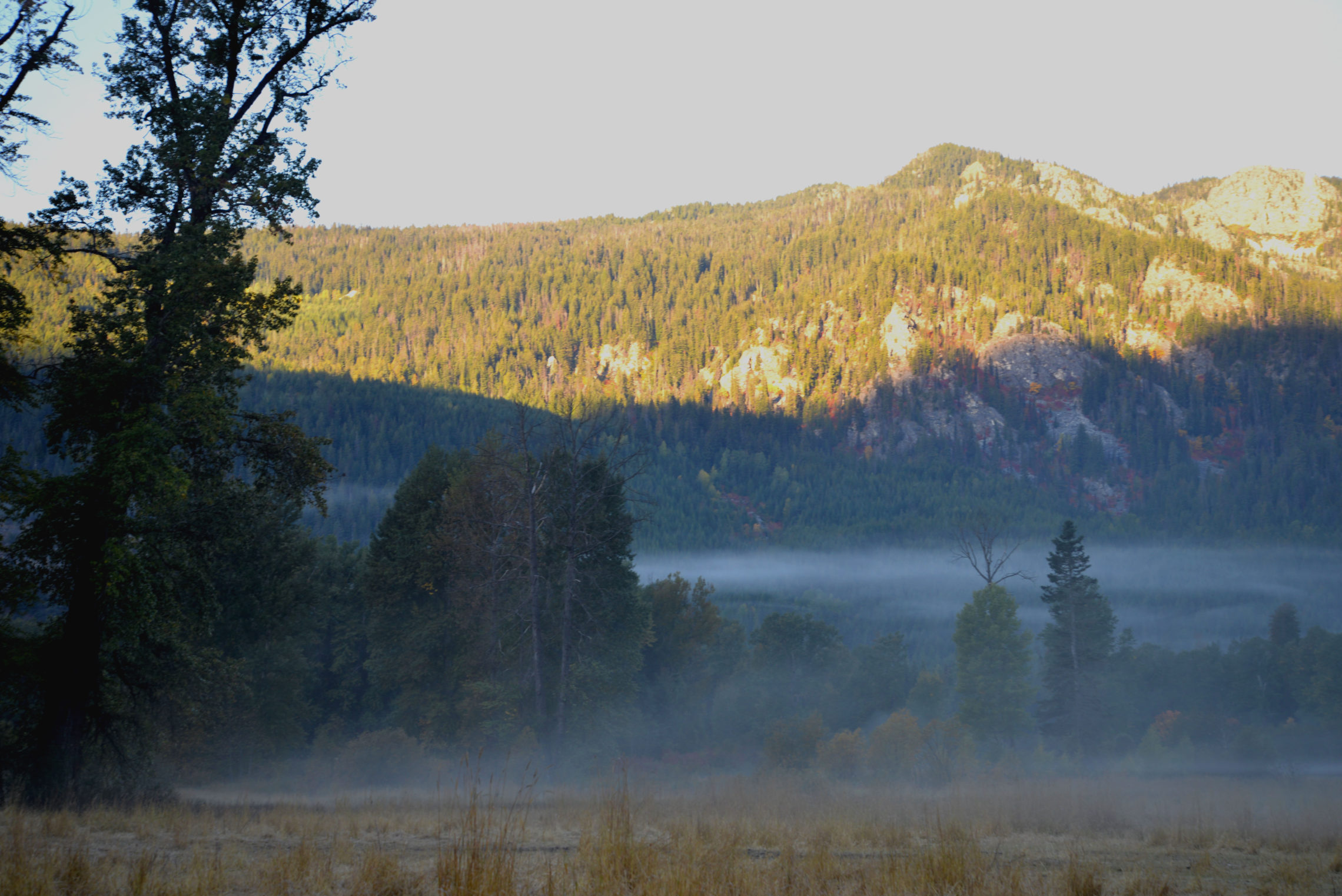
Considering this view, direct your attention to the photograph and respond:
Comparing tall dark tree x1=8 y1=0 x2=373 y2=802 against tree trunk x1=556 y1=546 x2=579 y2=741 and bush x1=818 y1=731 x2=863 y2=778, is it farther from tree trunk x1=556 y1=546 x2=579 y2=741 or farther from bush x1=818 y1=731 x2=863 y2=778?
bush x1=818 y1=731 x2=863 y2=778

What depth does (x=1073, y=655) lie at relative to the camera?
61.7 meters

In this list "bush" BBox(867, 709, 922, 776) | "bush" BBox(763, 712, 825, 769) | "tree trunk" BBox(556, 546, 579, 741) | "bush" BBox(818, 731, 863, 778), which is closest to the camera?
"tree trunk" BBox(556, 546, 579, 741)

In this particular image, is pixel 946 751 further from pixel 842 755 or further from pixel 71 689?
pixel 71 689

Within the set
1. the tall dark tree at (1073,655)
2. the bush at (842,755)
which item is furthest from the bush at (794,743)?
the tall dark tree at (1073,655)

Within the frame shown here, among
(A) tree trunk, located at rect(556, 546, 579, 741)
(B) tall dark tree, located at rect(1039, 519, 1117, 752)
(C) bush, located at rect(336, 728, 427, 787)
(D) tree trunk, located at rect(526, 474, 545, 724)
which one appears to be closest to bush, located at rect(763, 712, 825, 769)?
(B) tall dark tree, located at rect(1039, 519, 1117, 752)


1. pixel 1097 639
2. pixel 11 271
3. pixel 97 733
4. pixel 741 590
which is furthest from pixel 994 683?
pixel 741 590

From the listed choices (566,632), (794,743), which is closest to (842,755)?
(794,743)

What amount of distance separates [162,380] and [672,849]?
36.6 ft

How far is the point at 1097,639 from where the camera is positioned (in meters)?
63.2

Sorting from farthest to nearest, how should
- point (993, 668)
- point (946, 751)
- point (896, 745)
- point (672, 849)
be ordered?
1. point (993, 668)
2. point (896, 745)
3. point (946, 751)
4. point (672, 849)

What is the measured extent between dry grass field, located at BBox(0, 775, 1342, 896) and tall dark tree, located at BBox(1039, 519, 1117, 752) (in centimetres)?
4757

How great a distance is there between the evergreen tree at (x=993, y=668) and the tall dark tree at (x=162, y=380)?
54.3 m

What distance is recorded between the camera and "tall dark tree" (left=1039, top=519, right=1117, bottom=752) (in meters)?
60.4

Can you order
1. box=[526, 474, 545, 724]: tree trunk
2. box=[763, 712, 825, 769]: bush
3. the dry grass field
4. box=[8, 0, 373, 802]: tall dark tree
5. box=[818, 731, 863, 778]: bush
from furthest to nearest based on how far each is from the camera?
1. box=[763, 712, 825, 769]: bush
2. box=[818, 731, 863, 778]: bush
3. box=[526, 474, 545, 724]: tree trunk
4. box=[8, 0, 373, 802]: tall dark tree
5. the dry grass field
